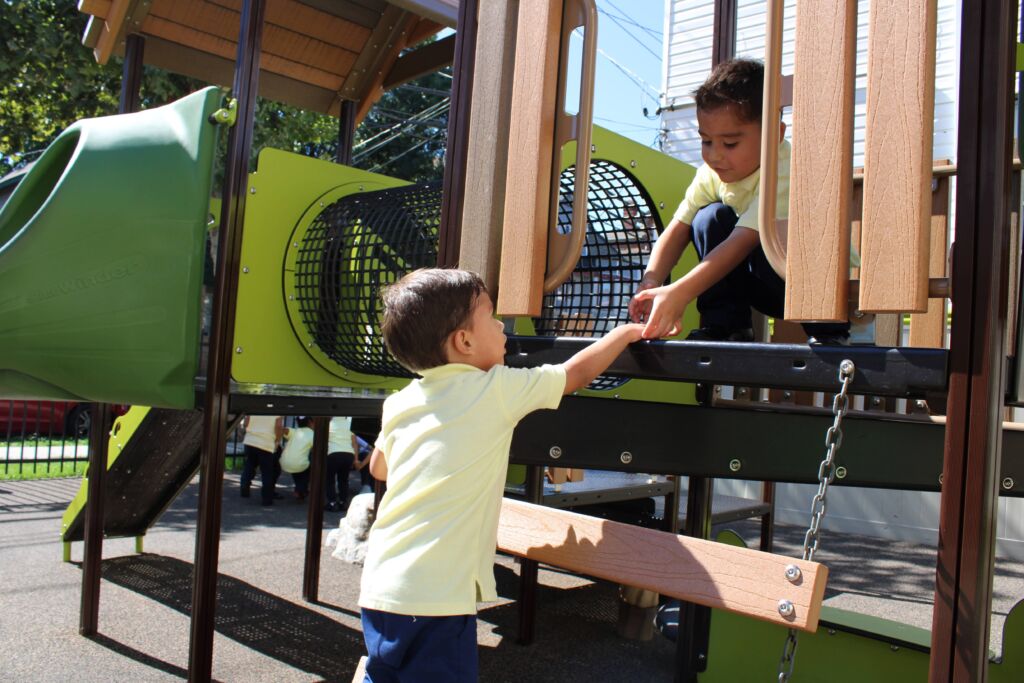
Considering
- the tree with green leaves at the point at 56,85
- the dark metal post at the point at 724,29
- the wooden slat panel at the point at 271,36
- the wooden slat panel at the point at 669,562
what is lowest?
the wooden slat panel at the point at 669,562

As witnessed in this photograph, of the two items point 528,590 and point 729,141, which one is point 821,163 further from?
point 528,590

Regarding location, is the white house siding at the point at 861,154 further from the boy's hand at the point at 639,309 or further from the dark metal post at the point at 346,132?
the boy's hand at the point at 639,309

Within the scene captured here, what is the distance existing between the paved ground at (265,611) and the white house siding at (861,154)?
61 cm

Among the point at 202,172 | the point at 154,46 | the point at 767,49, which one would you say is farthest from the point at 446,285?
the point at 154,46

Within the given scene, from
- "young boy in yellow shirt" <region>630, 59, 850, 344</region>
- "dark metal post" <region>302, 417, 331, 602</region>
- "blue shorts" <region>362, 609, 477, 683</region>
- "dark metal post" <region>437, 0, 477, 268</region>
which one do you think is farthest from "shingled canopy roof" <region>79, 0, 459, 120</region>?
"blue shorts" <region>362, 609, 477, 683</region>

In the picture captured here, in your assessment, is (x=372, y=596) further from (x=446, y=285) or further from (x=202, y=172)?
(x=202, y=172)

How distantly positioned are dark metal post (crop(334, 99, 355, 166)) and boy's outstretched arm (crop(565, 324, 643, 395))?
149 inches

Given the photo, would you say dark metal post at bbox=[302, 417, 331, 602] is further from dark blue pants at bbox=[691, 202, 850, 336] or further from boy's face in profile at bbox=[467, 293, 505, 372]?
boy's face in profile at bbox=[467, 293, 505, 372]

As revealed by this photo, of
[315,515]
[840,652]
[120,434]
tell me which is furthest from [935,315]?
[120,434]

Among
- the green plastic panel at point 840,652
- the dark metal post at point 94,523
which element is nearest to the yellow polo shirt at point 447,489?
the green plastic panel at point 840,652

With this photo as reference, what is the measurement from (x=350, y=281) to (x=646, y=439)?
2129mm

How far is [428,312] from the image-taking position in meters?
1.88

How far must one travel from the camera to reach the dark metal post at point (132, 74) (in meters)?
4.64

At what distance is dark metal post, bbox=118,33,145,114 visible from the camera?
15.2 ft
